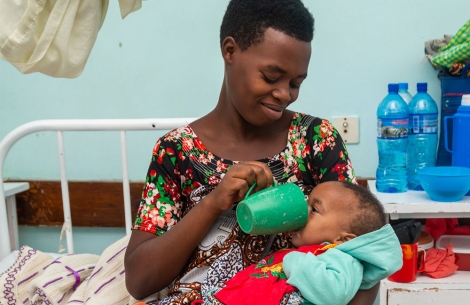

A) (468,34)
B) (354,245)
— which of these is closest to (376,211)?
(354,245)

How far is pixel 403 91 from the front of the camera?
205 centimetres

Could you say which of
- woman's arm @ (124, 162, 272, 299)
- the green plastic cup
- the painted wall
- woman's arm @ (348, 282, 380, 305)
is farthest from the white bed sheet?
woman's arm @ (348, 282, 380, 305)

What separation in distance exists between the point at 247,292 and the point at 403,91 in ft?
4.32

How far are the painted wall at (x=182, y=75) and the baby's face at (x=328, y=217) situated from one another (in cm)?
109

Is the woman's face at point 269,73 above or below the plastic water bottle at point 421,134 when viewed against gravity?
above

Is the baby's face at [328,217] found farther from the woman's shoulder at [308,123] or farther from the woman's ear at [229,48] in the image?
the woman's ear at [229,48]

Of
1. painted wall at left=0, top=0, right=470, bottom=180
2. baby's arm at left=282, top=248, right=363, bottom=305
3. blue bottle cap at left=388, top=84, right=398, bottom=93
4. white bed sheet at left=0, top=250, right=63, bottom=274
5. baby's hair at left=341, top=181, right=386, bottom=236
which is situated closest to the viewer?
baby's arm at left=282, top=248, right=363, bottom=305

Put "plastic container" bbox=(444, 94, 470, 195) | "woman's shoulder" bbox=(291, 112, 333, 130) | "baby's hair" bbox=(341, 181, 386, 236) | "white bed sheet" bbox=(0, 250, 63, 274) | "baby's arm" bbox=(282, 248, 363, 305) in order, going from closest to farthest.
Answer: "baby's arm" bbox=(282, 248, 363, 305) → "baby's hair" bbox=(341, 181, 386, 236) → "woman's shoulder" bbox=(291, 112, 333, 130) → "white bed sheet" bbox=(0, 250, 63, 274) → "plastic container" bbox=(444, 94, 470, 195)

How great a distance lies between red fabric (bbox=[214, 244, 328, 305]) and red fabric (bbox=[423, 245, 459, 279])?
98cm

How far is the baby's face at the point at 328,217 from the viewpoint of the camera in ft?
3.68

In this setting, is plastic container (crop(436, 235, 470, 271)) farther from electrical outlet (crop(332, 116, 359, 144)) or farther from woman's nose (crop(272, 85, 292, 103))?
woman's nose (crop(272, 85, 292, 103))

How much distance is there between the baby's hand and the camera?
41.9 inches

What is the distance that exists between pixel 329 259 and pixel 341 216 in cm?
13

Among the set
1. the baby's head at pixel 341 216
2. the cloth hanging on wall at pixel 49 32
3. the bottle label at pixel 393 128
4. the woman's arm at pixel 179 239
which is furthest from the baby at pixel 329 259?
the bottle label at pixel 393 128
